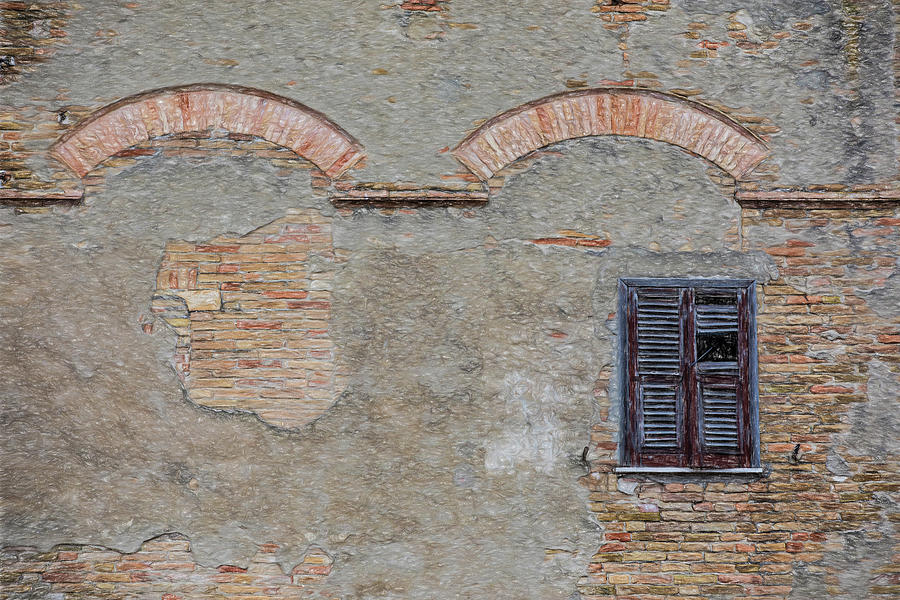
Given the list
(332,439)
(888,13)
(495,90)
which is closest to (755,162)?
(888,13)

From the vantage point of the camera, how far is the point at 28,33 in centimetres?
470

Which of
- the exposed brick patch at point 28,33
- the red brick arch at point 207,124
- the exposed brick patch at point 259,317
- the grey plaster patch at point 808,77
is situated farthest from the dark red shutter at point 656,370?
the exposed brick patch at point 28,33

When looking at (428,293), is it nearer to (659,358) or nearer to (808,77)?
(659,358)

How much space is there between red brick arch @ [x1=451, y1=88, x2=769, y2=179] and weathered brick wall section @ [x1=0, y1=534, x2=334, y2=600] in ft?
8.91

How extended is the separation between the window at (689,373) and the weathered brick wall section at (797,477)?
A: 11 cm

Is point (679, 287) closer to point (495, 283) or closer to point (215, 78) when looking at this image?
point (495, 283)

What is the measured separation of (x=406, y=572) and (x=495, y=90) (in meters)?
2.97

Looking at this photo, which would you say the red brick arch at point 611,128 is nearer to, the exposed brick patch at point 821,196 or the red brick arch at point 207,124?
the exposed brick patch at point 821,196

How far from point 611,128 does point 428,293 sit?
152 cm

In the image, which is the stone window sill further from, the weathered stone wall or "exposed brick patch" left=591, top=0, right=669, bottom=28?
"exposed brick patch" left=591, top=0, right=669, bottom=28

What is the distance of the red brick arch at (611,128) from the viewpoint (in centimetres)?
475

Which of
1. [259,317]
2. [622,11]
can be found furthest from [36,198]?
[622,11]

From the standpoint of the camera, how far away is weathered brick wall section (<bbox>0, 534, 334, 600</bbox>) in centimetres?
454

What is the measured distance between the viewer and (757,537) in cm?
464
